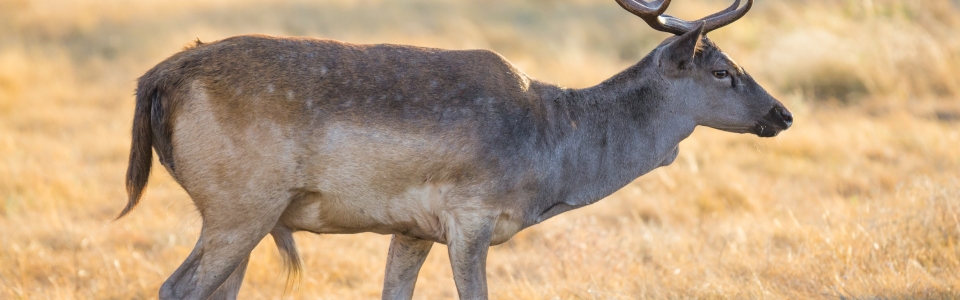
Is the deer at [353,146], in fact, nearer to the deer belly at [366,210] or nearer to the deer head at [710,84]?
the deer belly at [366,210]

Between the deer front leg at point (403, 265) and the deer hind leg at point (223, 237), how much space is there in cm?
94

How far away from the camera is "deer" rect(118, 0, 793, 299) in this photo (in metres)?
4.64

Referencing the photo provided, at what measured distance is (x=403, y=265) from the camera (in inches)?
218

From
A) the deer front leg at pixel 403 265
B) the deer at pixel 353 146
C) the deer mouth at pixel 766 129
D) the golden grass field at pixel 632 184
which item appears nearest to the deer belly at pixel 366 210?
the deer at pixel 353 146

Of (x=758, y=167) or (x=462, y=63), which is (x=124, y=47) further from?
(x=462, y=63)

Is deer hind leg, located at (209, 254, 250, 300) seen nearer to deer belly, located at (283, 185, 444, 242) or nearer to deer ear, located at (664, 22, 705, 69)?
deer belly, located at (283, 185, 444, 242)

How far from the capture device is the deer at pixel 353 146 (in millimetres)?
4637

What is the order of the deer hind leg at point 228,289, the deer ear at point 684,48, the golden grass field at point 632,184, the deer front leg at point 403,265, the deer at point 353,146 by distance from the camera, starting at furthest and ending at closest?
the golden grass field at point 632,184, the deer front leg at point 403,265, the deer hind leg at point 228,289, the deer ear at point 684,48, the deer at point 353,146

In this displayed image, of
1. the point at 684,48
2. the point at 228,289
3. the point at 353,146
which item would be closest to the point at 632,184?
the point at 684,48

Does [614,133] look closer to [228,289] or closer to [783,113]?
[783,113]

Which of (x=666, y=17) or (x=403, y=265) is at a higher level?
(x=666, y=17)

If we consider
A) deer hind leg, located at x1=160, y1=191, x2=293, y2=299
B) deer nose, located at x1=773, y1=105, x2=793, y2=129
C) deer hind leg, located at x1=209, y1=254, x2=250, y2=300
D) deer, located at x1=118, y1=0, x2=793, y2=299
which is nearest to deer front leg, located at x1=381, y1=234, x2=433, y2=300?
deer, located at x1=118, y1=0, x2=793, y2=299

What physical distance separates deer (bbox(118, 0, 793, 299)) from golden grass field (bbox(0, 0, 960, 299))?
0.68 m

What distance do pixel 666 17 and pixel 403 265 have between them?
6.49 ft
